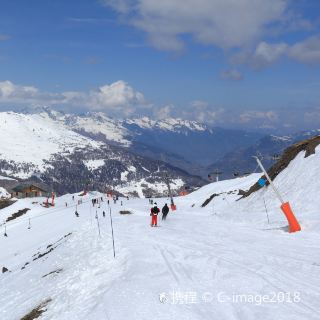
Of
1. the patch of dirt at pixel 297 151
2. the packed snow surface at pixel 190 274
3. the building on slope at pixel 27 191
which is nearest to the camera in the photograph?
the packed snow surface at pixel 190 274

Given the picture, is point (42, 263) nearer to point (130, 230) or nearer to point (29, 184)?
point (130, 230)

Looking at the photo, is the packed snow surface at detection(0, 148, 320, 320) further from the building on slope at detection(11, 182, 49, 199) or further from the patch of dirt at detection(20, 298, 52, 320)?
the building on slope at detection(11, 182, 49, 199)

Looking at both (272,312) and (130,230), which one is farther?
(130,230)

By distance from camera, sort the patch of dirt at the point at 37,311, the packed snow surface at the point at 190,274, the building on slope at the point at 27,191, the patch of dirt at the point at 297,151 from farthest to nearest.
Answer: the building on slope at the point at 27,191
the patch of dirt at the point at 297,151
the patch of dirt at the point at 37,311
the packed snow surface at the point at 190,274

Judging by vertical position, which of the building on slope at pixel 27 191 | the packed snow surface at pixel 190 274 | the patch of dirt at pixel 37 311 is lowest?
the patch of dirt at pixel 37 311

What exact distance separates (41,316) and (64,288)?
2.88 metres

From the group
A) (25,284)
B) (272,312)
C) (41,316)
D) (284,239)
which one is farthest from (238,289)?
(25,284)

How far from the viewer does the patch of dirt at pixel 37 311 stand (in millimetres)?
Result: 16786

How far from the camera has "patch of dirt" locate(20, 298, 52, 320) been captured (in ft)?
55.1

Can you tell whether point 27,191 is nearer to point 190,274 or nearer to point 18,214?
point 18,214

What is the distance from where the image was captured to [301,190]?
33.4 meters

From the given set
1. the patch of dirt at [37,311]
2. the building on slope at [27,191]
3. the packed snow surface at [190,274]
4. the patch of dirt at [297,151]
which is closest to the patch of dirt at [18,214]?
the packed snow surface at [190,274]

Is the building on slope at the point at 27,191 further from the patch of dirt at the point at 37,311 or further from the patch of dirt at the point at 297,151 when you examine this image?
the patch of dirt at the point at 37,311

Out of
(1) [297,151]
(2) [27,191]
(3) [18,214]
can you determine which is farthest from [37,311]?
(2) [27,191]
